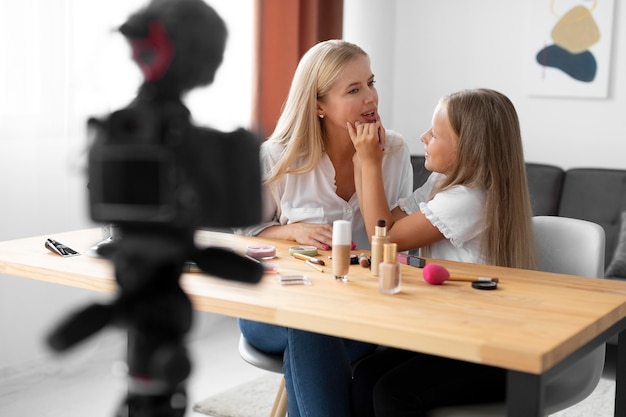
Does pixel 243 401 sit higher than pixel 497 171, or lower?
lower

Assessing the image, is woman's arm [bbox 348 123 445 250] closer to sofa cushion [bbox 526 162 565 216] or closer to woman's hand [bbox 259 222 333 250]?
woman's hand [bbox 259 222 333 250]

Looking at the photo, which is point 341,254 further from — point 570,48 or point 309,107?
point 570,48

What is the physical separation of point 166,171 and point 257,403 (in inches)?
98.9

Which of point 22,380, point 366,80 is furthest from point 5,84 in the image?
point 366,80

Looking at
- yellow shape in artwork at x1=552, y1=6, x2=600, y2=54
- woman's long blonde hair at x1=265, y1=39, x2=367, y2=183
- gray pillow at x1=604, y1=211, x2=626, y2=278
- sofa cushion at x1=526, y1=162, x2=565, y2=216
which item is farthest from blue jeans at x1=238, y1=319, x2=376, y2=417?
yellow shape in artwork at x1=552, y1=6, x2=600, y2=54

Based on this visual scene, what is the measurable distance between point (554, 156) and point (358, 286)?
2.84 m

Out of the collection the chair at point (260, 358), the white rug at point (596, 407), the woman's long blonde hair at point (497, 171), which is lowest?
the white rug at point (596, 407)

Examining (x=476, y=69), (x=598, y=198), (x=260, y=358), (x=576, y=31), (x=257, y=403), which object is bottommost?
(x=257, y=403)

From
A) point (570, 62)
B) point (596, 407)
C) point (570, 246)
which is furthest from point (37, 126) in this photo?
point (570, 62)

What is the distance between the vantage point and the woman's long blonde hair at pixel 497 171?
1930 mm

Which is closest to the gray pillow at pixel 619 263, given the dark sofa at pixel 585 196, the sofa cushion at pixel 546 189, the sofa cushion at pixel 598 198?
the dark sofa at pixel 585 196

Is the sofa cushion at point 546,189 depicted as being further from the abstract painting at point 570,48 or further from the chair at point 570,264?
the chair at point 570,264

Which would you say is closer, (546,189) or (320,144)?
(320,144)

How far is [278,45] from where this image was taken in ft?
12.6
